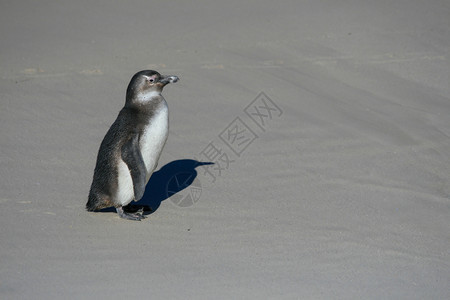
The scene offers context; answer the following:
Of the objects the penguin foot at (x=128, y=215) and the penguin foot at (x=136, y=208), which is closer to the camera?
the penguin foot at (x=128, y=215)

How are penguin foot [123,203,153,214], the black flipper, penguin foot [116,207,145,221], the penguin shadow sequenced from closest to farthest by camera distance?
1. the black flipper
2. penguin foot [116,207,145,221]
3. penguin foot [123,203,153,214]
4. the penguin shadow

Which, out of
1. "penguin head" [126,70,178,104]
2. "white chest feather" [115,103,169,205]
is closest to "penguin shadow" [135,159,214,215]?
"white chest feather" [115,103,169,205]

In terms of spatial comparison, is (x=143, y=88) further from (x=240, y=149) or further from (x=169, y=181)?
(x=240, y=149)

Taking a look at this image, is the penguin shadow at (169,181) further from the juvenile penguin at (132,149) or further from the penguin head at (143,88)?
the penguin head at (143,88)

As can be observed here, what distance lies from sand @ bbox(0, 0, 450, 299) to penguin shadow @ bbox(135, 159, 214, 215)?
0.07 feet

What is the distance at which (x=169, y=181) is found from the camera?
5.16 metres

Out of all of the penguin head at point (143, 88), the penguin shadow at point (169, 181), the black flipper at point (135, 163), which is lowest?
the penguin shadow at point (169, 181)

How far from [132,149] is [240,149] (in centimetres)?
169

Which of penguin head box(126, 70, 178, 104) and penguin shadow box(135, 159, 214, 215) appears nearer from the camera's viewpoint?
penguin head box(126, 70, 178, 104)

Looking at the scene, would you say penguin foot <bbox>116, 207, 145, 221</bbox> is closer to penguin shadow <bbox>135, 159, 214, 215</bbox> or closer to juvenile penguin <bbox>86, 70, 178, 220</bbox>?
juvenile penguin <bbox>86, 70, 178, 220</bbox>

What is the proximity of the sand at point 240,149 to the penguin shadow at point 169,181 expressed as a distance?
21 millimetres

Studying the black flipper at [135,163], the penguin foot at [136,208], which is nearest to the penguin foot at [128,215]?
the penguin foot at [136,208]

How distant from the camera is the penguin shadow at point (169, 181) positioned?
4856 millimetres

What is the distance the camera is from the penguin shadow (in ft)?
15.9
